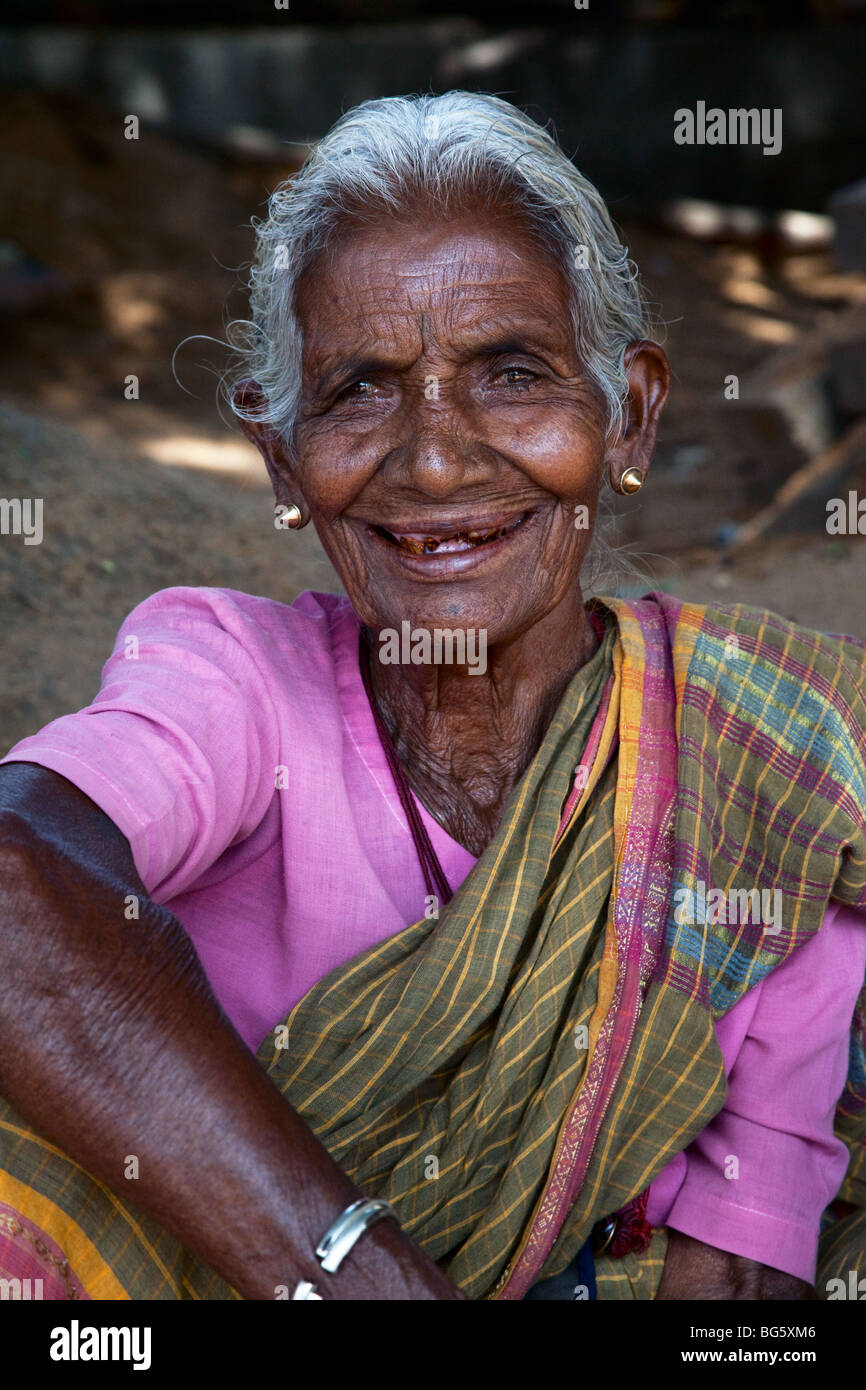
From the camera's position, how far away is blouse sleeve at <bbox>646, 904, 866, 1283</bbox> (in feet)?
7.16

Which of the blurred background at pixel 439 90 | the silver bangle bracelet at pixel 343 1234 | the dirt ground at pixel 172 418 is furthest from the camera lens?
the blurred background at pixel 439 90

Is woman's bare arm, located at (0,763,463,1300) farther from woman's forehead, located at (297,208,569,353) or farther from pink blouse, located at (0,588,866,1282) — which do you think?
woman's forehead, located at (297,208,569,353)

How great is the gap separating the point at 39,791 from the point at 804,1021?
3.93 feet

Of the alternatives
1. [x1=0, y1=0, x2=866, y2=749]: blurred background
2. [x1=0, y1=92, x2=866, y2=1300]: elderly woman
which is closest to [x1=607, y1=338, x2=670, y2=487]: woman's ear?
[x1=0, y1=92, x2=866, y2=1300]: elderly woman

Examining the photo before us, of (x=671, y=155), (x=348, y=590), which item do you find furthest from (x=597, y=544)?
(x=671, y=155)

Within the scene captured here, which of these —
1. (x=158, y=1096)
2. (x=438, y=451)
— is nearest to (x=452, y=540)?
(x=438, y=451)

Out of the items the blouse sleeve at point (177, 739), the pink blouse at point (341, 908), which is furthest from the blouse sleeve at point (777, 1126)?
the blouse sleeve at point (177, 739)

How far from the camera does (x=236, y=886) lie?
7.22 ft

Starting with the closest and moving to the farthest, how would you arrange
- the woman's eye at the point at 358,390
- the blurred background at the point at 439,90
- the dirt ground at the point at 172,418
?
the woman's eye at the point at 358,390, the dirt ground at the point at 172,418, the blurred background at the point at 439,90

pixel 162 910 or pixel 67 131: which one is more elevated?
pixel 67 131

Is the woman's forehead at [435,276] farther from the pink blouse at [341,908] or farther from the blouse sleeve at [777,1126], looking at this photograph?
the blouse sleeve at [777,1126]

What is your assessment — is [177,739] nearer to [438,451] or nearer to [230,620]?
[230,620]

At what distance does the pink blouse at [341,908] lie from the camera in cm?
212

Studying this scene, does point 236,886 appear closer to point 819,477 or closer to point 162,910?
point 162,910
